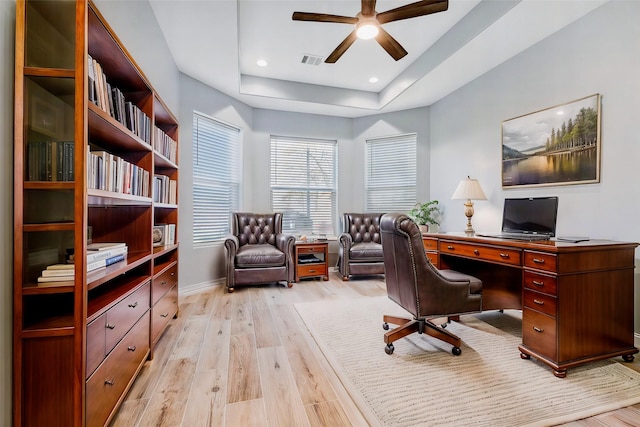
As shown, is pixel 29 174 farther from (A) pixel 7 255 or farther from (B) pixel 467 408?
(B) pixel 467 408

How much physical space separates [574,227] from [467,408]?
2.16 metres

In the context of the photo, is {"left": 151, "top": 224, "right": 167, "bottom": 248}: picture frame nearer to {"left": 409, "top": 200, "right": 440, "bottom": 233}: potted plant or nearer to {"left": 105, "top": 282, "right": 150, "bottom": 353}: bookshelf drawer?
{"left": 105, "top": 282, "right": 150, "bottom": 353}: bookshelf drawer

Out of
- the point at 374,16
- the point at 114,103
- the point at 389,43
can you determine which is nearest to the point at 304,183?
the point at 389,43

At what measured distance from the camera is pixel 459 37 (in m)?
3.10

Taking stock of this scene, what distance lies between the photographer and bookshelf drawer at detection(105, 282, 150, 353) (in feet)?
4.54

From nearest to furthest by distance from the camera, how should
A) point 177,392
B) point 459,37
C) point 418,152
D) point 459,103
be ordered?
1. point 177,392
2. point 459,37
3. point 459,103
4. point 418,152

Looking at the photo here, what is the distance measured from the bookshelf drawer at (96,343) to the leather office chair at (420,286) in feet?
5.61

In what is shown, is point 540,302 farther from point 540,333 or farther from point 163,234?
point 163,234

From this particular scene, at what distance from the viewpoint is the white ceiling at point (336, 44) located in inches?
104

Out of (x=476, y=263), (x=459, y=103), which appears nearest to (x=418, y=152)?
(x=459, y=103)

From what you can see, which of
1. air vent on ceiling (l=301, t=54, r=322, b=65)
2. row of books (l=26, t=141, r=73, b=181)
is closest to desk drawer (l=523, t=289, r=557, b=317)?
row of books (l=26, t=141, r=73, b=181)

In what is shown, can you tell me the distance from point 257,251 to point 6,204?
9.44 ft

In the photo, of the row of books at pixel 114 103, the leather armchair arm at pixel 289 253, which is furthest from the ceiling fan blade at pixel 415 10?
the leather armchair arm at pixel 289 253

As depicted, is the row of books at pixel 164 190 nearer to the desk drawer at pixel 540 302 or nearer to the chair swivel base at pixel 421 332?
the chair swivel base at pixel 421 332
